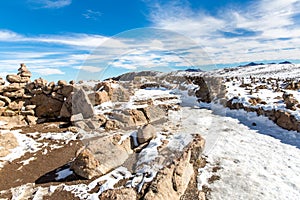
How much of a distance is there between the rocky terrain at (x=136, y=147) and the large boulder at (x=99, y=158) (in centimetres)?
3

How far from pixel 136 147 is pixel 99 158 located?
6.22 ft

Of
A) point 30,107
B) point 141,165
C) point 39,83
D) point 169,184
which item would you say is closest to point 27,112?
point 30,107

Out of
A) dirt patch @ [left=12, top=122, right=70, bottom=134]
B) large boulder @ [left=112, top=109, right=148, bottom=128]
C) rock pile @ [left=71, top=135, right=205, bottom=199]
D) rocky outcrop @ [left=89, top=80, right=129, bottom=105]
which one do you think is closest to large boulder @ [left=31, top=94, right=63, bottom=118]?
dirt patch @ [left=12, top=122, right=70, bottom=134]

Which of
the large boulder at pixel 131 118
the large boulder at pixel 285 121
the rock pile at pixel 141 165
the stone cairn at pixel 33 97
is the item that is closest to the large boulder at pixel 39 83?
the stone cairn at pixel 33 97

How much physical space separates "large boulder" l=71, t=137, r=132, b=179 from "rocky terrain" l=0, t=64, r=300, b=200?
0.03m

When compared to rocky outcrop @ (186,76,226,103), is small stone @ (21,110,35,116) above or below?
below

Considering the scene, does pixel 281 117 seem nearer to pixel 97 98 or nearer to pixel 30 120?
pixel 97 98

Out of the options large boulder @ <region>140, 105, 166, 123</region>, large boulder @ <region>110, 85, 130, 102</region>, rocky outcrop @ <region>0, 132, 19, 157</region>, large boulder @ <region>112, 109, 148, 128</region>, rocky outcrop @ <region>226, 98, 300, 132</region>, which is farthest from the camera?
large boulder @ <region>110, 85, 130, 102</region>

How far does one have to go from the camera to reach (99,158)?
7418 millimetres

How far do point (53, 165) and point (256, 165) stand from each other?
7995mm

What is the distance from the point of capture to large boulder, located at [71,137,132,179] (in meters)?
7.11

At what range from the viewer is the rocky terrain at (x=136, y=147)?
622cm

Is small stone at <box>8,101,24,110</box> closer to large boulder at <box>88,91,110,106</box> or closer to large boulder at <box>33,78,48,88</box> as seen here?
large boulder at <box>33,78,48,88</box>

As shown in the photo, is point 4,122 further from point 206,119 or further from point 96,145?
point 206,119
